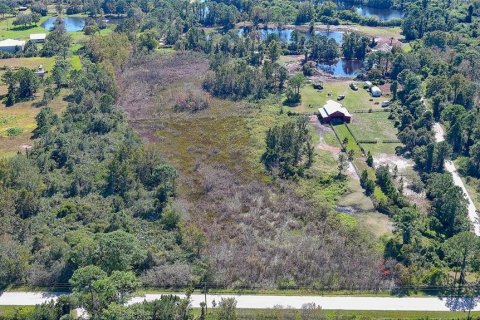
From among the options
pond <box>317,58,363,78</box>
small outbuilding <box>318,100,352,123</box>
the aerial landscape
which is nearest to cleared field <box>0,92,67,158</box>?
the aerial landscape

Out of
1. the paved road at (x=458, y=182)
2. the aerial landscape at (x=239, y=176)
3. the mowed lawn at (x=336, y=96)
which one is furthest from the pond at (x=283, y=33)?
the paved road at (x=458, y=182)

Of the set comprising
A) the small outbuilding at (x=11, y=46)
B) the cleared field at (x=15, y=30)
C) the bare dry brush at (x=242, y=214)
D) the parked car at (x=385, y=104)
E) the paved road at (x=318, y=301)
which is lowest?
the paved road at (x=318, y=301)

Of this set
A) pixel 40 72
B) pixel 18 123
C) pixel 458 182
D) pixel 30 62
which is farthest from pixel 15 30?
pixel 458 182

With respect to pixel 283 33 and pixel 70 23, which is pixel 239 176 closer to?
pixel 283 33

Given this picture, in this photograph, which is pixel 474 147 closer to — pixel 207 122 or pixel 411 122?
pixel 411 122

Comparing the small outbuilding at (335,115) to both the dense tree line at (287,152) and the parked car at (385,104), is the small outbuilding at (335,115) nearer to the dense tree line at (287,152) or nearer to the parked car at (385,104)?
the parked car at (385,104)

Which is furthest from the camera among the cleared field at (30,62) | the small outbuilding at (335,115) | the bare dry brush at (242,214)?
the cleared field at (30,62)

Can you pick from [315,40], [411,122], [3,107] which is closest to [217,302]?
[411,122]
